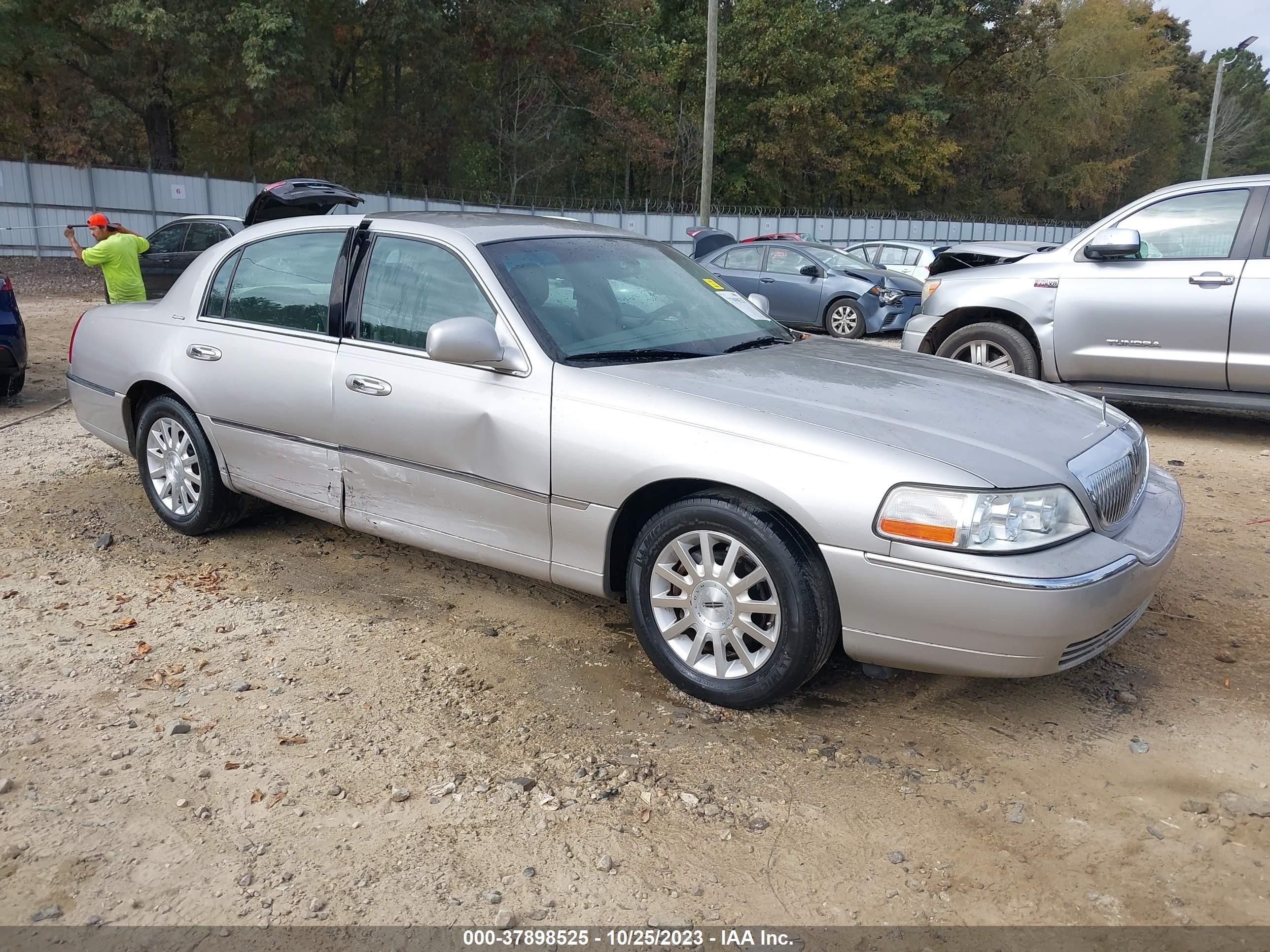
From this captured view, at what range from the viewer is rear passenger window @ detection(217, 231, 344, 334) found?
452cm

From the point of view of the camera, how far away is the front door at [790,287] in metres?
14.9

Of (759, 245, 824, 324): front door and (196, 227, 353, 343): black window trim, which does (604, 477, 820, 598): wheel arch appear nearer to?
Answer: (196, 227, 353, 343): black window trim

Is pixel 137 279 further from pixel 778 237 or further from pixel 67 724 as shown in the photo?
pixel 778 237

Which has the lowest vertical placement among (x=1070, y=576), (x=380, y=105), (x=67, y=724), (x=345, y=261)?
(x=67, y=724)

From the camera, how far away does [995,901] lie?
8.23ft

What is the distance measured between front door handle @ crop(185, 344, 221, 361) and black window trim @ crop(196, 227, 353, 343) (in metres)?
0.13

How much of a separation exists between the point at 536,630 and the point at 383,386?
1.16 metres

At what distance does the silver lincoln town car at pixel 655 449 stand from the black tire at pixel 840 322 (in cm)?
988

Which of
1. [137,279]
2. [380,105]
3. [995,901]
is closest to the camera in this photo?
[995,901]

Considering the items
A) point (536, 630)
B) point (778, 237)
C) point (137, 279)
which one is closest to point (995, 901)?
point (536, 630)

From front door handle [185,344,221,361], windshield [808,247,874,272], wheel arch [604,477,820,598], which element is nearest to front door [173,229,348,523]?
front door handle [185,344,221,361]

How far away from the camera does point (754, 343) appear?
4.38 meters

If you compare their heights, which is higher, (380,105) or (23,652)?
(380,105)

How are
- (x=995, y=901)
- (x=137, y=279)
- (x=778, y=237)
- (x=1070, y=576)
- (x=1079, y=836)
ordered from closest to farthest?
(x=995, y=901) < (x=1079, y=836) < (x=1070, y=576) < (x=137, y=279) < (x=778, y=237)
